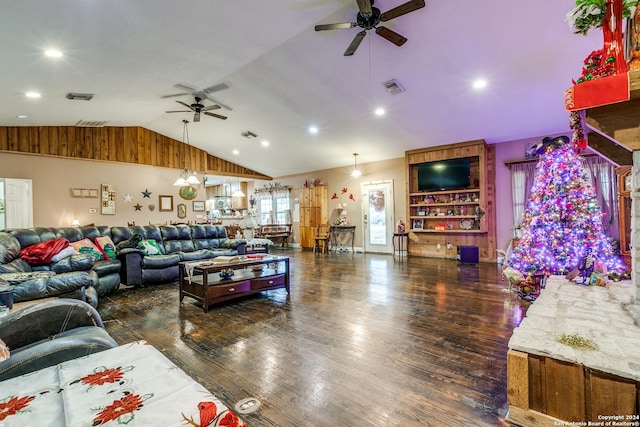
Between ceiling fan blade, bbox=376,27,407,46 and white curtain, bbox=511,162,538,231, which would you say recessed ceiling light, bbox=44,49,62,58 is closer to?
ceiling fan blade, bbox=376,27,407,46

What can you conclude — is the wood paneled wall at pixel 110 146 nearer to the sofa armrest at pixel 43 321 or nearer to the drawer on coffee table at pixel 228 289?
the drawer on coffee table at pixel 228 289

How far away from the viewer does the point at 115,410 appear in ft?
2.45

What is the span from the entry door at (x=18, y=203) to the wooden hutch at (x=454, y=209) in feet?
28.6

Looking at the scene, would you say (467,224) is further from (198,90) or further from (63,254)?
(63,254)

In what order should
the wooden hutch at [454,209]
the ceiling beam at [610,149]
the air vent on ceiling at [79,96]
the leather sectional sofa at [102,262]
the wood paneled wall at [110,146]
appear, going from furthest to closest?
the wooden hutch at [454,209], the wood paneled wall at [110,146], the air vent on ceiling at [79,96], the leather sectional sofa at [102,262], the ceiling beam at [610,149]

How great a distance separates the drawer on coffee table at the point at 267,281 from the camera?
12.3 ft

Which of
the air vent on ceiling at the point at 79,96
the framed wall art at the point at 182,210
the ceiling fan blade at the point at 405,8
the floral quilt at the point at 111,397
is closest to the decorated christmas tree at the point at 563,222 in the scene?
the ceiling fan blade at the point at 405,8

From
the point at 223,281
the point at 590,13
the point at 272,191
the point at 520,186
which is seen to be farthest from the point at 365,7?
the point at 272,191

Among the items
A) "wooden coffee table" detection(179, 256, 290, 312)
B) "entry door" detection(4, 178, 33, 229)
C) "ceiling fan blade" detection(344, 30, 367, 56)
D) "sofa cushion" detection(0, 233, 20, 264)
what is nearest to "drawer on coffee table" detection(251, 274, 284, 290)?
"wooden coffee table" detection(179, 256, 290, 312)

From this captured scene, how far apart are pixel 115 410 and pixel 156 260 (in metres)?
4.48

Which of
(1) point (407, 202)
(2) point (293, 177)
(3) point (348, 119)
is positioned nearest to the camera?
(3) point (348, 119)

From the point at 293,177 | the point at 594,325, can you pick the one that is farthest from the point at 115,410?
the point at 293,177

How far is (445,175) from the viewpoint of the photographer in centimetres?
678

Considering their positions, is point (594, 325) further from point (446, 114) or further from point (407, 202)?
point (407, 202)
